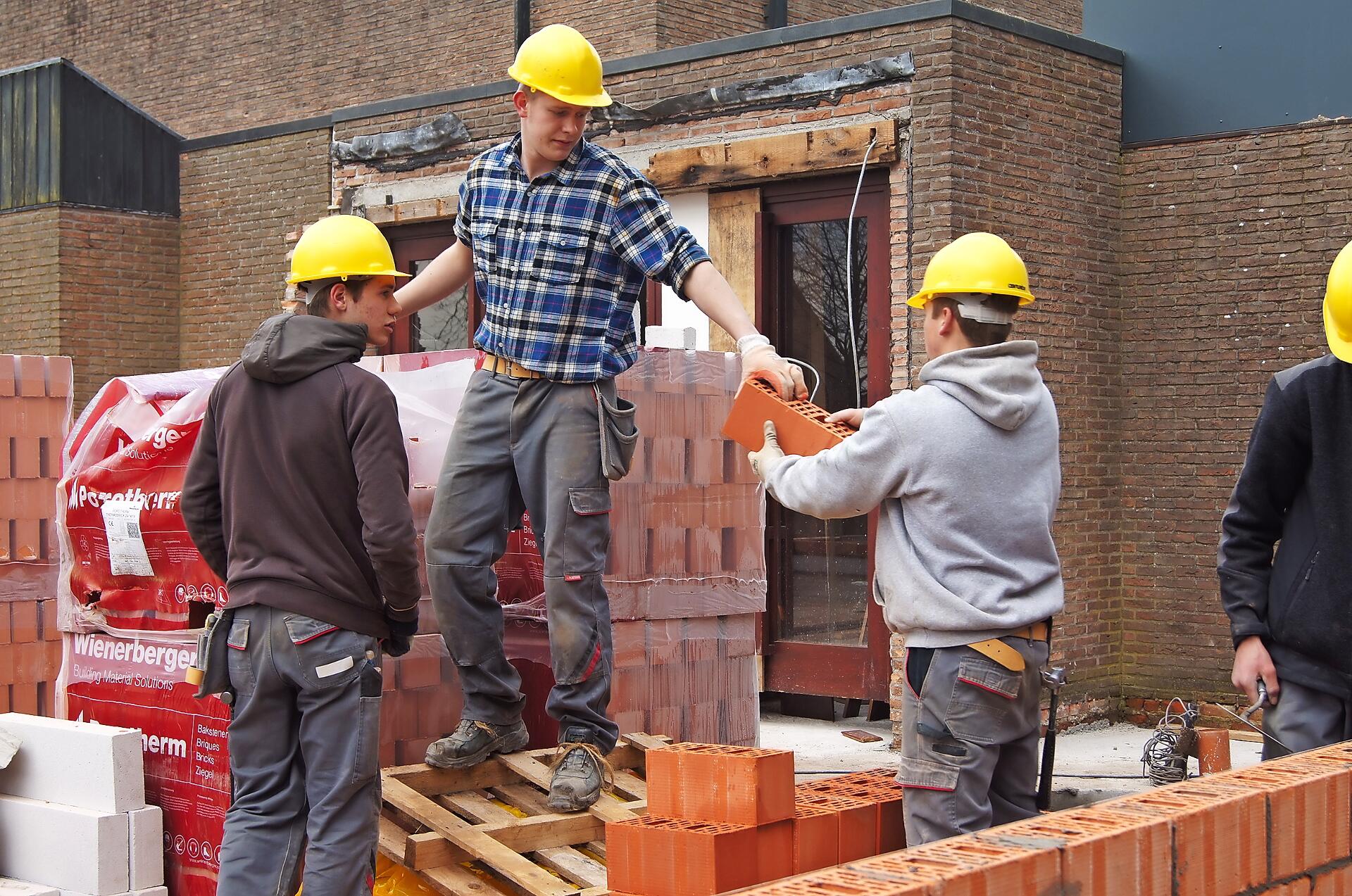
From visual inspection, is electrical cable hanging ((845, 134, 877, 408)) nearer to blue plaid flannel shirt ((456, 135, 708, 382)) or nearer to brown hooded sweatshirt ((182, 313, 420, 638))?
blue plaid flannel shirt ((456, 135, 708, 382))

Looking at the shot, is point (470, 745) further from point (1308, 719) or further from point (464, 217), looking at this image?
point (1308, 719)

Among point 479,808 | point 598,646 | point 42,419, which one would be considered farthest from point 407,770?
point 42,419

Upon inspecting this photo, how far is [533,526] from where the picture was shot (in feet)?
15.6

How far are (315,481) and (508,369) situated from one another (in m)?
0.97

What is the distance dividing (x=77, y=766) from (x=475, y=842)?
1484 mm

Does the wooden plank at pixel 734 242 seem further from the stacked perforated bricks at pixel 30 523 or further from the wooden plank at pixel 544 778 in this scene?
the wooden plank at pixel 544 778

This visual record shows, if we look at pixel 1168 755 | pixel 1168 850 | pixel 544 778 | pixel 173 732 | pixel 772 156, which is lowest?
pixel 1168 755

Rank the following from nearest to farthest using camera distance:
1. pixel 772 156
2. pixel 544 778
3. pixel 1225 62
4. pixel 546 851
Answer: pixel 546 851 → pixel 544 778 → pixel 772 156 → pixel 1225 62

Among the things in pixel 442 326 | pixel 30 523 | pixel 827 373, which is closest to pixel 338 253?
pixel 30 523

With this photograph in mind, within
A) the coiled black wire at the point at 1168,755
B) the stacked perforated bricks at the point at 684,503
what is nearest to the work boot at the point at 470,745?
the stacked perforated bricks at the point at 684,503

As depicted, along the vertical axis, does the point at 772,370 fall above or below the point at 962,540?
above

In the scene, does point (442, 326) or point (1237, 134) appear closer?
point (1237, 134)

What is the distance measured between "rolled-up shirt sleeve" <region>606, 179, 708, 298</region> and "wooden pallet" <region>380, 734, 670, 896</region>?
5.33 ft

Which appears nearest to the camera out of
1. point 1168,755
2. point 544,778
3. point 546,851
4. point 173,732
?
point 546,851
